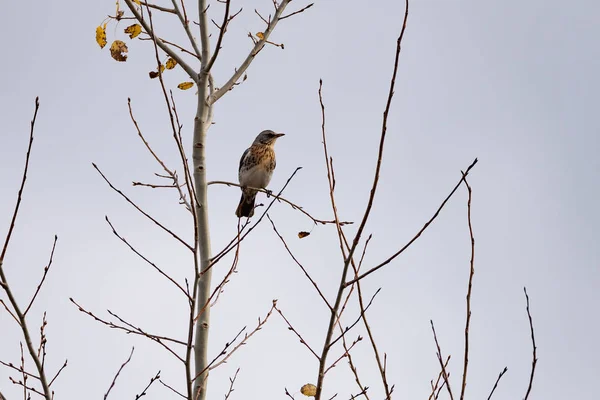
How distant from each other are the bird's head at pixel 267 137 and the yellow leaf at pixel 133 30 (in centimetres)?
548

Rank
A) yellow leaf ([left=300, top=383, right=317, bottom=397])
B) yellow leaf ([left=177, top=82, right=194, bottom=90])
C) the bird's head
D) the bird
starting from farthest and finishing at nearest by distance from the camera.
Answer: the bird's head, the bird, yellow leaf ([left=177, top=82, right=194, bottom=90]), yellow leaf ([left=300, top=383, right=317, bottom=397])

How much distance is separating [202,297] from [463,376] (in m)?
2.26

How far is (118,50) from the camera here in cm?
625

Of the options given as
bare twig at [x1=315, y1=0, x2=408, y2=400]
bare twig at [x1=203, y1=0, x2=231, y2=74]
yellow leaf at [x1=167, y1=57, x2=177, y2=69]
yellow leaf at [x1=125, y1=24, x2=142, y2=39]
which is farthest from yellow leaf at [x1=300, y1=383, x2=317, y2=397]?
yellow leaf at [x1=125, y1=24, x2=142, y2=39]

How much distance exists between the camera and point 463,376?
3.49 meters

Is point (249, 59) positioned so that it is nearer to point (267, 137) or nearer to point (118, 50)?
point (118, 50)

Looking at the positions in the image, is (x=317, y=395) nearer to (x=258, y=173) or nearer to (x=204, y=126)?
(x=204, y=126)

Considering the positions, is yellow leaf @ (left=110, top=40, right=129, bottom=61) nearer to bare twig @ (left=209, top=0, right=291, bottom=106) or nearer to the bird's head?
bare twig @ (left=209, top=0, right=291, bottom=106)

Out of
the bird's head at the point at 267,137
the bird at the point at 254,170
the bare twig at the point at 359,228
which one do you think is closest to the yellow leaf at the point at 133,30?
the bare twig at the point at 359,228

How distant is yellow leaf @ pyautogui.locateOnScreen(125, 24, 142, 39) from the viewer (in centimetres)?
A: 607

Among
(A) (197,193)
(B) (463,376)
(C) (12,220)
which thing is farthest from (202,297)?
(B) (463,376)

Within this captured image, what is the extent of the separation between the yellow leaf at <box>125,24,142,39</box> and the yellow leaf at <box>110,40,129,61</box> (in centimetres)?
15

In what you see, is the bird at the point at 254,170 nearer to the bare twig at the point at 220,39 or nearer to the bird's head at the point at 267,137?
the bird's head at the point at 267,137

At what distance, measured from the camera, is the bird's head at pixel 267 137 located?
11574mm
